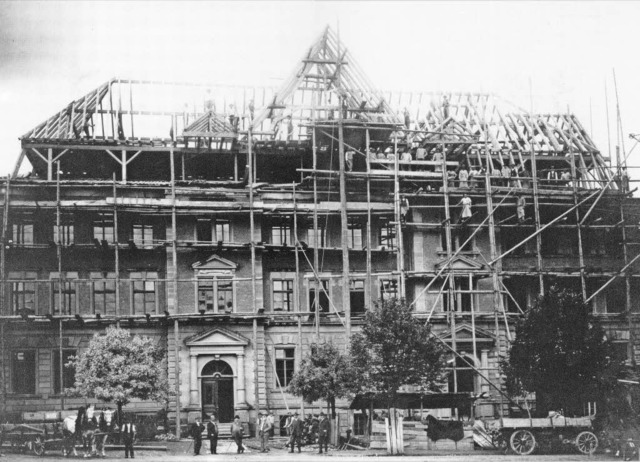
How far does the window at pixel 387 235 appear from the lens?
53.6 m

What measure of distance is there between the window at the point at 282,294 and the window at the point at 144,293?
21.6ft

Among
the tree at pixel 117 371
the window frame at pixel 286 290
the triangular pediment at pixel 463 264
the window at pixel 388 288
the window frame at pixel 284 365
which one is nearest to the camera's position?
the tree at pixel 117 371

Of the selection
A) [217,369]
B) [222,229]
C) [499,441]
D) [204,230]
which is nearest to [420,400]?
[499,441]

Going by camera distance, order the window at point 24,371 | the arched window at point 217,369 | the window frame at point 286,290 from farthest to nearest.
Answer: the window frame at point 286,290, the arched window at point 217,369, the window at point 24,371

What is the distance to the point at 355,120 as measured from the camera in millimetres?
49781

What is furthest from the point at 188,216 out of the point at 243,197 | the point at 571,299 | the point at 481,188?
the point at 571,299

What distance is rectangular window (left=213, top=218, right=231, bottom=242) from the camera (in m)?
51.4

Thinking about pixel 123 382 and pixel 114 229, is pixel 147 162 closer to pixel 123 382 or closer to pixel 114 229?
pixel 114 229

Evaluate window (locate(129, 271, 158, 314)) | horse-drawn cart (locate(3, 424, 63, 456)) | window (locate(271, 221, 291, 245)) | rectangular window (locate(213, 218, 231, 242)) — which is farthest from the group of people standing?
window (locate(271, 221, 291, 245))

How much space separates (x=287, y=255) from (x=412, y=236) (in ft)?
23.3

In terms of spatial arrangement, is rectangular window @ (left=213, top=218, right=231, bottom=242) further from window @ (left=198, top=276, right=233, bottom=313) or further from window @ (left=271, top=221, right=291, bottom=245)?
window @ (left=271, top=221, right=291, bottom=245)

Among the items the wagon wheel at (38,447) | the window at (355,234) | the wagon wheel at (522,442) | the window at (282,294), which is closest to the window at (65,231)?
the window at (282,294)

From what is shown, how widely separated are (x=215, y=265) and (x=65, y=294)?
8015 mm

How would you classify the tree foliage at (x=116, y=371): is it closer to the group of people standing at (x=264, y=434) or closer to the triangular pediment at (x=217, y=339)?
the group of people standing at (x=264, y=434)
